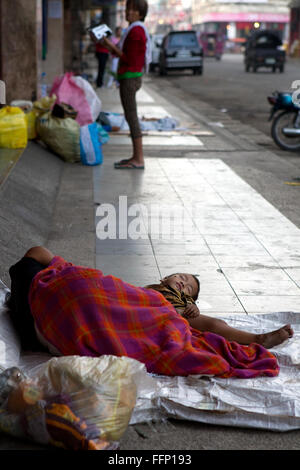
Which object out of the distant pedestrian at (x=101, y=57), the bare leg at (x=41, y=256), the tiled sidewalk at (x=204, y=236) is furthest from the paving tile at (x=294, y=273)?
the distant pedestrian at (x=101, y=57)

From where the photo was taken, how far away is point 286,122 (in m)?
10.5

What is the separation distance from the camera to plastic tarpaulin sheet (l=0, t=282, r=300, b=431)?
2918mm

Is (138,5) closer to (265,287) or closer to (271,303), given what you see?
(265,287)

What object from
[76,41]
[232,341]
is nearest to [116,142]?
[232,341]

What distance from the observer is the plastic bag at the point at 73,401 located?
254 centimetres

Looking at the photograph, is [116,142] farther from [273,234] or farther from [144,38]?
[273,234]

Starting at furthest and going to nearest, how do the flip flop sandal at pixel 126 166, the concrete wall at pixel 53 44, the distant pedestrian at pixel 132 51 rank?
1. the concrete wall at pixel 53 44
2. the flip flop sandal at pixel 126 166
3. the distant pedestrian at pixel 132 51

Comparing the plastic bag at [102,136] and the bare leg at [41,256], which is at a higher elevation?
the bare leg at [41,256]

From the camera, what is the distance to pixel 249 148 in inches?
414

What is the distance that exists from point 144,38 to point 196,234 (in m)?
2.99

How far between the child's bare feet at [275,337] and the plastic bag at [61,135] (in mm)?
5591

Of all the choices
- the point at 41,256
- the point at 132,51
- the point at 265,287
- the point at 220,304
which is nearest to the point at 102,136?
the point at 132,51

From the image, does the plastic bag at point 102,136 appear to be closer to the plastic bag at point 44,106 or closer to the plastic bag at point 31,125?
the plastic bag at point 44,106

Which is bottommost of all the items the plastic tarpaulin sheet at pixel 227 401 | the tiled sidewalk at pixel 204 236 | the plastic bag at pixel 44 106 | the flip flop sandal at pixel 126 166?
the flip flop sandal at pixel 126 166
